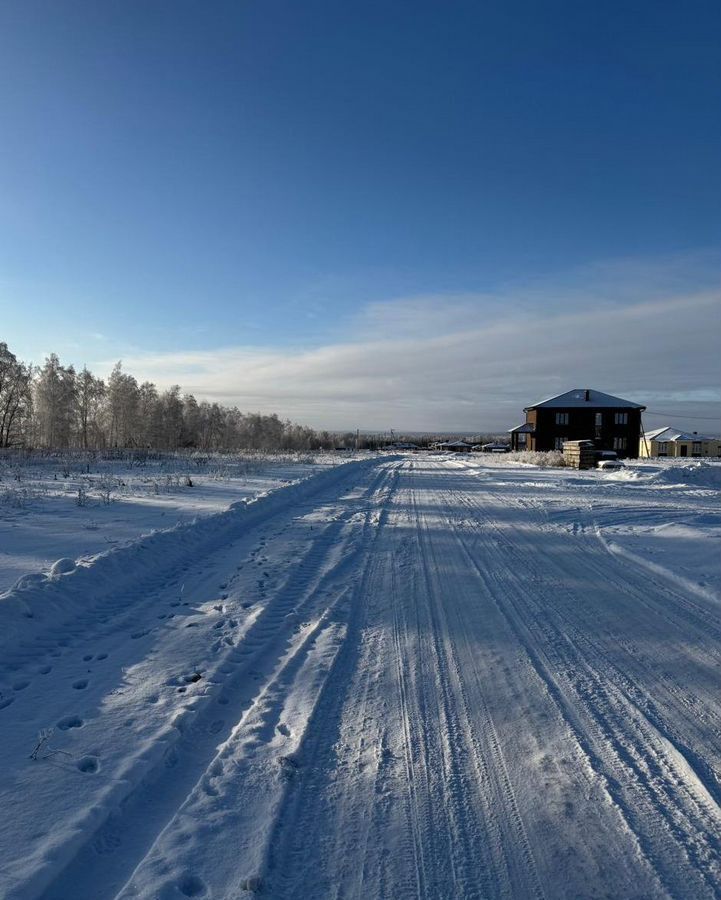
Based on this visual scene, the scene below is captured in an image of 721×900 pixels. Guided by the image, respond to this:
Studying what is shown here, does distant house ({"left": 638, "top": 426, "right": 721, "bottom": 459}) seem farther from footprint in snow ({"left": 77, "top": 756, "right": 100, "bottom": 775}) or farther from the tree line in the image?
footprint in snow ({"left": 77, "top": 756, "right": 100, "bottom": 775})

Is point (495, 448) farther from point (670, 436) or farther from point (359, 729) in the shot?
point (359, 729)

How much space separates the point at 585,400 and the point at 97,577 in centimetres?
6099

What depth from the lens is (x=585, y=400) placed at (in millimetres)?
59625

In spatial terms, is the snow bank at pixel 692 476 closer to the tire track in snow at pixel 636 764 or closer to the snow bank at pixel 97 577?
the snow bank at pixel 97 577

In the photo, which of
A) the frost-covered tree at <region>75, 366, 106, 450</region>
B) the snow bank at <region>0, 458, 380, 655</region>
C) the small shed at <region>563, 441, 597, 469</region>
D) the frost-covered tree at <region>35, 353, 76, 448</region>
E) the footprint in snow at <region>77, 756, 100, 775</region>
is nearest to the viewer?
the footprint in snow at <region>77, 756, 100, 775</region>

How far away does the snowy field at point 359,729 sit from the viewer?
2.44 metres

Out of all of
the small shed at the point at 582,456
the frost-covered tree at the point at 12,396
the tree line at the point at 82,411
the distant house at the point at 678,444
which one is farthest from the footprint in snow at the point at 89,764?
the distant house at the point at 678,444

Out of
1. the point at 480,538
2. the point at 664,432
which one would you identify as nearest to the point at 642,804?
the point at 480,538

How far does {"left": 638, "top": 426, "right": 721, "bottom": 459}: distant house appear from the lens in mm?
76438

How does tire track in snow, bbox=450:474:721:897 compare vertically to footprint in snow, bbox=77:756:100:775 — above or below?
above

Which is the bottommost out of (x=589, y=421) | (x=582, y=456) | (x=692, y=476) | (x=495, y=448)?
(x=692, y=476)

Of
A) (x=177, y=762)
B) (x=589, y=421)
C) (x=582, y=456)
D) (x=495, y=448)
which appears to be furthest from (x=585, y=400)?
(x=177, y=762)

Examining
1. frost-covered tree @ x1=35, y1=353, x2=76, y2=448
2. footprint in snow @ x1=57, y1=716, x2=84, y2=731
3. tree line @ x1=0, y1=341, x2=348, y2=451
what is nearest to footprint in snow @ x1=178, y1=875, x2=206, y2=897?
footprint in snow @ x1=57, y1=716, x2=84, y2=731

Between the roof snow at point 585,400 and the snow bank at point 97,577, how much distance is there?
55116 millimetres
